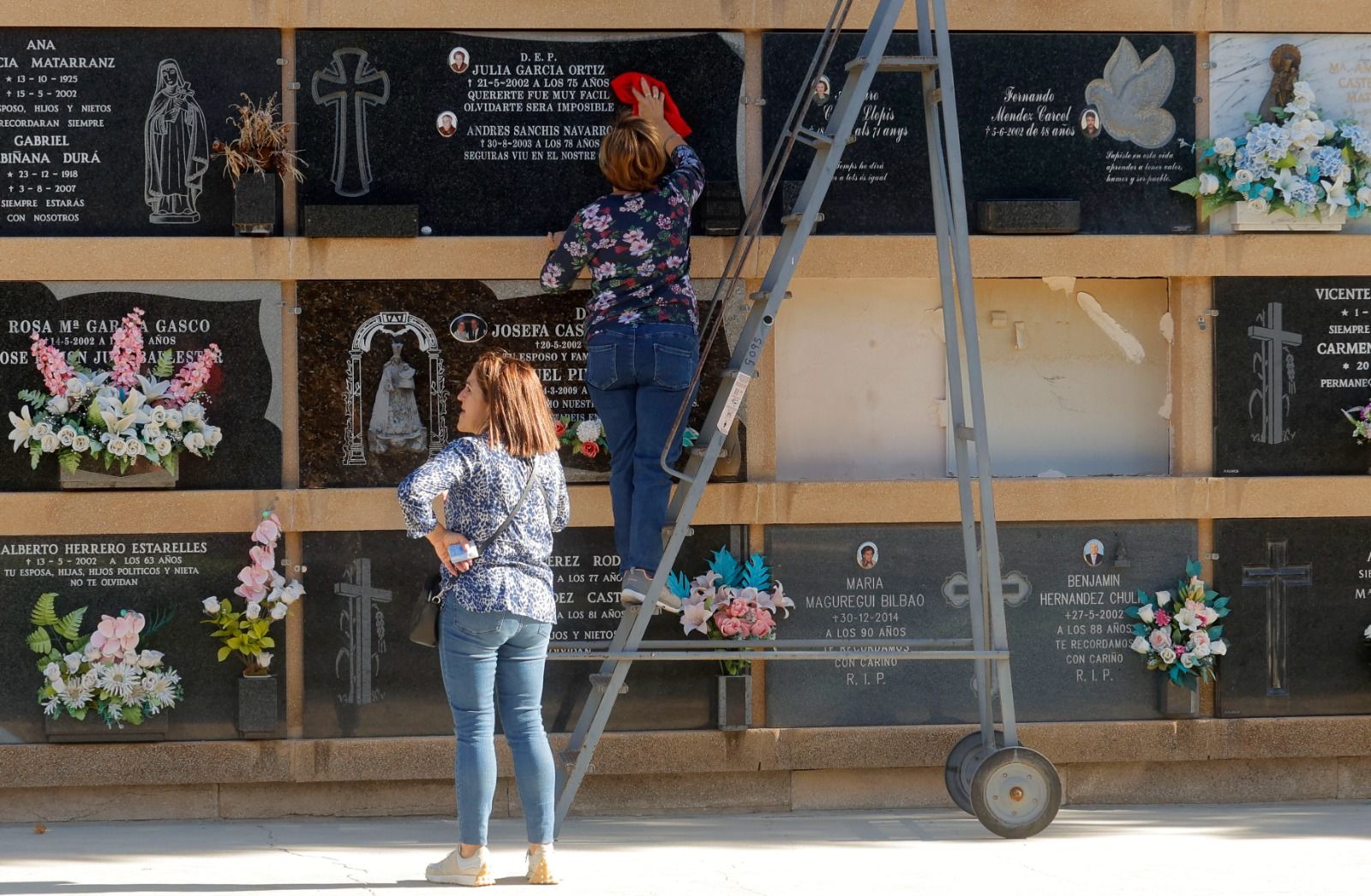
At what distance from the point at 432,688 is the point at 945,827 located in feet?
6.59

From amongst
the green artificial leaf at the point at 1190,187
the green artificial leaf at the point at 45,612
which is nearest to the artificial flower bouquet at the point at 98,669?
the green artificial leaf at the point at 45,612

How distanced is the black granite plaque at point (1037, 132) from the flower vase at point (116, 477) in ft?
8.24

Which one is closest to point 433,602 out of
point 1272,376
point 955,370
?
point 955,370

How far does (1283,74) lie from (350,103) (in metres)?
3.67

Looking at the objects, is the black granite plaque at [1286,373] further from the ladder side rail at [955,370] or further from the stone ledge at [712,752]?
the ladder side rail at [955,370]

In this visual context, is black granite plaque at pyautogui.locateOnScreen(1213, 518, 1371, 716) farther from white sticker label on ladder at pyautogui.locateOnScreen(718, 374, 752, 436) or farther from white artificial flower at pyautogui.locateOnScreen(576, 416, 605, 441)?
white artificial flower at pyautogui.locateOnScreen(576, 416, 605, 441)

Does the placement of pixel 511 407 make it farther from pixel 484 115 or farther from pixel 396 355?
pixel 484 115

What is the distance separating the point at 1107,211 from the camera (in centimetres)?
632

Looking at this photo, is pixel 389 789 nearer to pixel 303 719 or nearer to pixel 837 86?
pixel 303 719

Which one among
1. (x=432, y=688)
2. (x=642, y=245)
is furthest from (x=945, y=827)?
(x=642, y=245)

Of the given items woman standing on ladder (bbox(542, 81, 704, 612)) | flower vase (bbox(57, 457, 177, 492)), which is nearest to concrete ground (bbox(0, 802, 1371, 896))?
woman standing on ladder (bbox(542, 81, 704, 612))

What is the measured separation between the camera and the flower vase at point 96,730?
231 inches

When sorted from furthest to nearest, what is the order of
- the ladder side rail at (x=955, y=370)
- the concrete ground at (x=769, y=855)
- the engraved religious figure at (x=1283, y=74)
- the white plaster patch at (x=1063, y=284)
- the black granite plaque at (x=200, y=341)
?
1. the white plaster patch at (x=1063, y=284)
2. the engraved religious figure at (x=1283, y=74)
3. the black granite plaque at (x=200, y=341)
4. the ladder side rail at (x=955, y=370)
5. the concrete ground at (x=769, y=855)

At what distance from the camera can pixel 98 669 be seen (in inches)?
229
